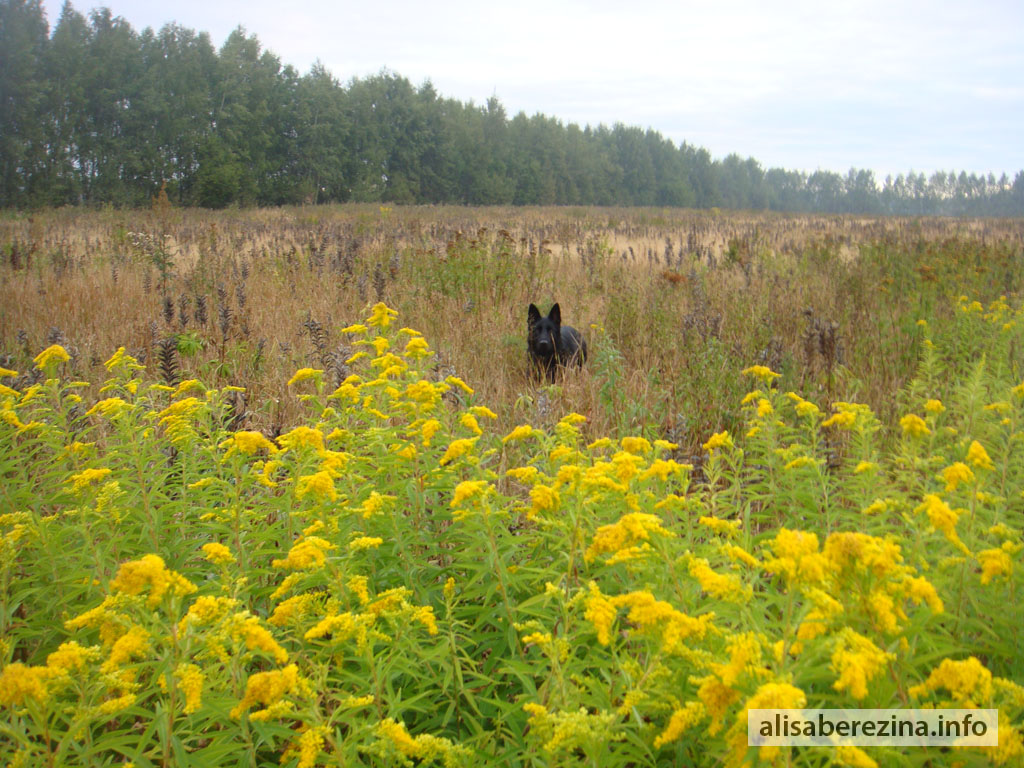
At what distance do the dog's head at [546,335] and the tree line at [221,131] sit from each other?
33962 millimetres

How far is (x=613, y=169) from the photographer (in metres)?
85.6

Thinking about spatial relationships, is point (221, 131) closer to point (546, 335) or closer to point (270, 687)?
point (546, 335)

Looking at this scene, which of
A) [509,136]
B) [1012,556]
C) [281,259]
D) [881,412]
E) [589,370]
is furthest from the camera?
[509,136]

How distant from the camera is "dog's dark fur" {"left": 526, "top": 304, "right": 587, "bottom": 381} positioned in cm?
566

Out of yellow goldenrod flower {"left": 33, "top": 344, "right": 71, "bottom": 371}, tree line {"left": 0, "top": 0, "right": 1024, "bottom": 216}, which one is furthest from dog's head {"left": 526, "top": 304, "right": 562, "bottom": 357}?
tree line {"left": 0, "top": 0, "right": 1024, "bottom": 216}

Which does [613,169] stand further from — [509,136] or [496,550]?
[496,550]

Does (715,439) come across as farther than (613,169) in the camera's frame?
No

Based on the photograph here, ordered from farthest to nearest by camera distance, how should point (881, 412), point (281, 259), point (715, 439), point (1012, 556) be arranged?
1. point (281, 259)
2. point (881, 412)
3. point (715, 439)
4. point (1012, 556)

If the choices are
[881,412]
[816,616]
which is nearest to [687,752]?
[816,616]

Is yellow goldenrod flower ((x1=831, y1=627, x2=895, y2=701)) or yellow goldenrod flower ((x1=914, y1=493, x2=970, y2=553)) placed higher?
yellow goldenrod flower ((x1=914, y1=493, x2=970, y2=553))

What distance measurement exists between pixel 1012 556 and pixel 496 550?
3.99ft

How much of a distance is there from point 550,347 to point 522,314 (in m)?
1.61

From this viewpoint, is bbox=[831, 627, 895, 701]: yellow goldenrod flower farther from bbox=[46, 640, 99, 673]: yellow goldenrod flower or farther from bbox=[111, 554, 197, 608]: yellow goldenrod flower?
bbox=[46, 640, 99, 673]: yellow goldenrod flower

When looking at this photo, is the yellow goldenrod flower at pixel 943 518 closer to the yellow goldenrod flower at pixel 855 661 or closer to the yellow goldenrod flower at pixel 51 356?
the yellow goldenrod flower at pixel 855 661
